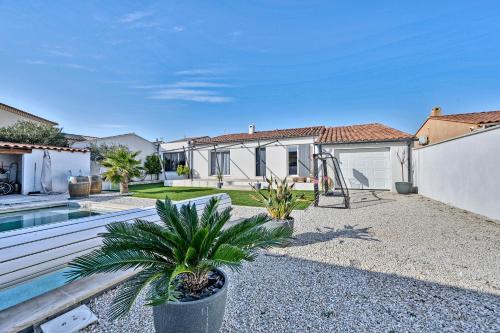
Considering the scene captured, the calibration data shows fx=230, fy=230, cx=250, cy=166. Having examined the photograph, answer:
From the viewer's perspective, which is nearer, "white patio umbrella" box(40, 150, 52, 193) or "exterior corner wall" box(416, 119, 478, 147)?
"exterior corner wall" box(416, 119, 478, 147)

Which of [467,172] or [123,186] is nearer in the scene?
[467,172]

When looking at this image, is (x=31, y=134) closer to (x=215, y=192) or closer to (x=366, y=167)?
(x=215, y=192)

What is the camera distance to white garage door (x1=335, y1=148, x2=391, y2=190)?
644 inches

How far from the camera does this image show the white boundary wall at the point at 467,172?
8.45m

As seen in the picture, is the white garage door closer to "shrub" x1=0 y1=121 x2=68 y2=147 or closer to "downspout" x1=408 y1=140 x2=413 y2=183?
"downspout" x1=408 y1=140 x2=413 y2=183

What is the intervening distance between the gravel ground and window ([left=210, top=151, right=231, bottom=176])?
1639 cm

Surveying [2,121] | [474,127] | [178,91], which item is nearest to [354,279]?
[474,127]

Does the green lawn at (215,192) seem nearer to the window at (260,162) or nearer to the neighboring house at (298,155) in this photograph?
the neighboring house at (298,155)

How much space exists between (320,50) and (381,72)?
4.86 m

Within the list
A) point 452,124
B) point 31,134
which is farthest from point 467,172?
point 31,134

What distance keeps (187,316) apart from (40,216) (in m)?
11.5

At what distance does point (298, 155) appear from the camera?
19547 mm

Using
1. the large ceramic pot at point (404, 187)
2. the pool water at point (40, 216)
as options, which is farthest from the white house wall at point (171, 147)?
the large ceramic pot at point (404, 187)

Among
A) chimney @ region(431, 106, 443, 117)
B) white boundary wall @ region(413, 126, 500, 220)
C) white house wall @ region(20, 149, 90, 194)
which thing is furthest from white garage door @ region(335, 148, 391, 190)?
white house wall @ region(20, 149, 90, 194)
